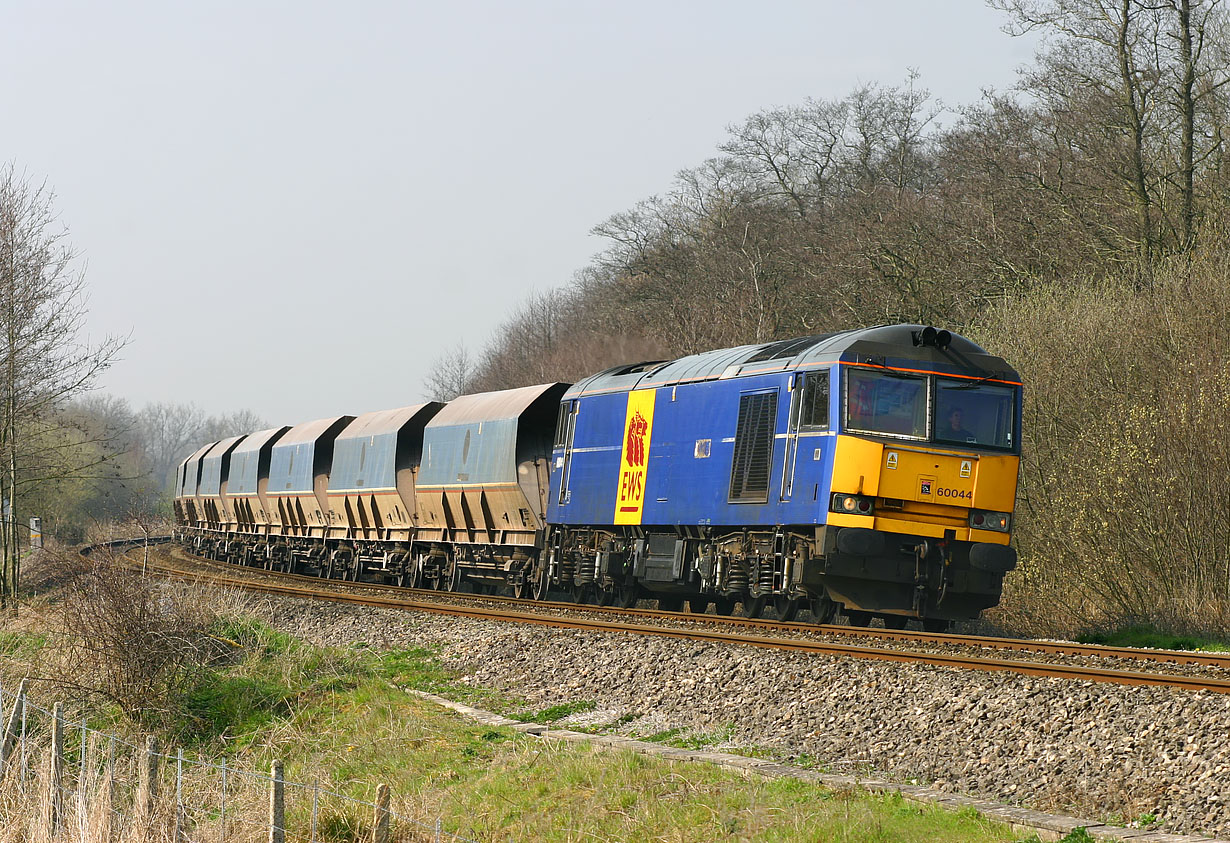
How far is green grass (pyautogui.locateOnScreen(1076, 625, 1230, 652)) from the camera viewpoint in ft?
48.9

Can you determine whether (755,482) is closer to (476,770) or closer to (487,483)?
(476,770)

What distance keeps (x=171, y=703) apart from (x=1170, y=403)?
14.0 metres

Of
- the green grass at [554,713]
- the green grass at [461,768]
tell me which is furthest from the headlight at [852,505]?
the green grass at [461,768]

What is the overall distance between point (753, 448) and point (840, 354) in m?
2.02

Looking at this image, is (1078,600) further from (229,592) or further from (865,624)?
(229,592)

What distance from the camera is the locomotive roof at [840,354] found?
49.9ft

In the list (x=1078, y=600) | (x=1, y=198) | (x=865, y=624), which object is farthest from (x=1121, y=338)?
(x=1, y=198)

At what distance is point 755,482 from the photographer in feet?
53.7

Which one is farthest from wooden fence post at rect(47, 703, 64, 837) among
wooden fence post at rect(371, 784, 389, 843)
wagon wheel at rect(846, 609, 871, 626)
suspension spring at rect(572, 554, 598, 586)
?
suspension spring at rect(572, 554, 598, 586)

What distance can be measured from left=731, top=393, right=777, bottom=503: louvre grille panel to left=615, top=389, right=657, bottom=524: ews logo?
Result: 2487mm

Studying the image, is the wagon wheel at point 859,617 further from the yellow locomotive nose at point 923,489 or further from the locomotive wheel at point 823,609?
the yellow locomotive nose at point 923,489

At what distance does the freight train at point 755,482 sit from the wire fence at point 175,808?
6.94 meters

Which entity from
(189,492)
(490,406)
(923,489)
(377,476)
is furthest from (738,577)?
(189,492)

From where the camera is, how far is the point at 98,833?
909 cm
